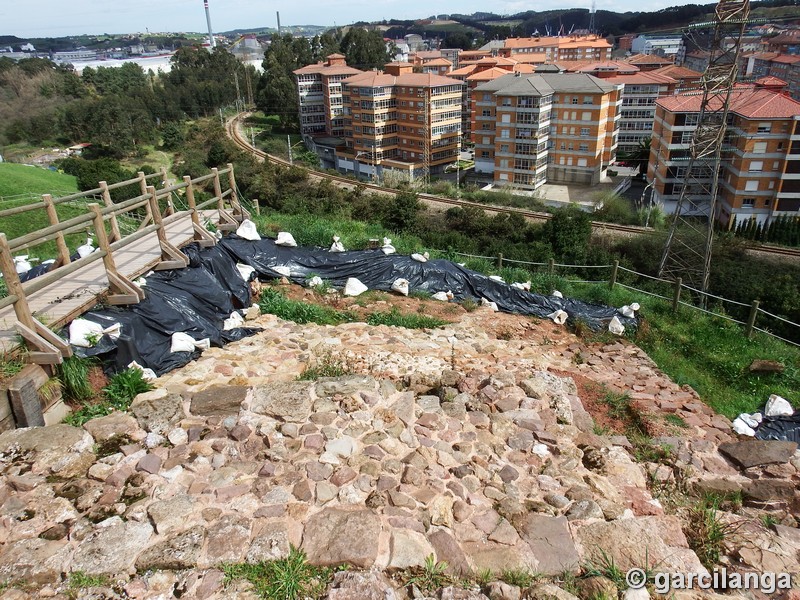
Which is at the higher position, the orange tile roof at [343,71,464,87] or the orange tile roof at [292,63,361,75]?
the orange tile roof at [292,63,361,75]

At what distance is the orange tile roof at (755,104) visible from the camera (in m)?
27.1

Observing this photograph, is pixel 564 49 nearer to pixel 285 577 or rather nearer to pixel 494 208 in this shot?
pixel 494 208

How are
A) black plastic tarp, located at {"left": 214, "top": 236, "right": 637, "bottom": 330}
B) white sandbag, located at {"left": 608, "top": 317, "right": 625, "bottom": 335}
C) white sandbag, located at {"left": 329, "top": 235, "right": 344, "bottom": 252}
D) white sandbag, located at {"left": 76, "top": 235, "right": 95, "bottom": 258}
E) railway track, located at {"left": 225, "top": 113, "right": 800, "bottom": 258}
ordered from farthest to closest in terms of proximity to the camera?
railway track, located at {"left": 225, "top": 113, "right": 800, "bottom": 258}
white sandbag, located at {"left": 329, "top": 235, "right": 344, "bottom": 252}
white sandbag, located at {"left": 608, "top": 317, "right": 625, "bottom": 335}
black plastic tarp, located at {"left": 214, "top": 236, "right": 637, "bottom": 330}
white sandbag, located at {"left": 76, "top": 235, "right": 95, "bottom": 258}

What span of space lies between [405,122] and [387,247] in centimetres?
3702

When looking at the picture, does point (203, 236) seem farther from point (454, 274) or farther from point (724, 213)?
point (724, 213)

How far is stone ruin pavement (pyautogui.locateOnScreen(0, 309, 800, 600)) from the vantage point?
3.31 meters

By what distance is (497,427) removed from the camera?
193 inches

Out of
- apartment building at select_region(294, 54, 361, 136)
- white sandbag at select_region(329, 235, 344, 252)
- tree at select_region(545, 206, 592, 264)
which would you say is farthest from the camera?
apartment building at select_region(294, 54, 361, 136)

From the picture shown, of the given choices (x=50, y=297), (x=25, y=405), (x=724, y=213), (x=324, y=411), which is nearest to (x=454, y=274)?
(x=324, y=411)

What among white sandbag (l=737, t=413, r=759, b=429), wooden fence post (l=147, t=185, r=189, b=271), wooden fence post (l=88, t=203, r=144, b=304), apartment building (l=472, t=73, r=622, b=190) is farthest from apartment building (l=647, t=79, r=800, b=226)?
wooden fence post (l=88, t=203, r=144, b=304)

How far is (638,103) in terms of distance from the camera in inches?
1774

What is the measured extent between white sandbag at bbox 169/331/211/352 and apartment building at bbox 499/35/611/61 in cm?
7757

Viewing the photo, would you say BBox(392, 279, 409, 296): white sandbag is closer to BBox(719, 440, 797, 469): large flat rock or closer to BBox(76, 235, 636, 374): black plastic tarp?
BBox(76, 235, 636, 374): black plastic tarp

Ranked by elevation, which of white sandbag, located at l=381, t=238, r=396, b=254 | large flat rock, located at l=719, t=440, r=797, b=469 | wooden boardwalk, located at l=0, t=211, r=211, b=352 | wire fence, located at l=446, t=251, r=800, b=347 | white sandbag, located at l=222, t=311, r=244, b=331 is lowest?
wire fence, located at l=446, t=251, r=800, b=347
